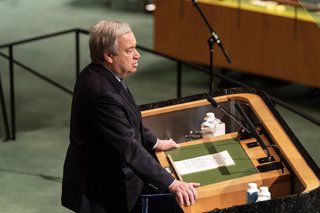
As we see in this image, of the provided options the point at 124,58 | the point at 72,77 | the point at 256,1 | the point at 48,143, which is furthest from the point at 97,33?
the point at 72,77

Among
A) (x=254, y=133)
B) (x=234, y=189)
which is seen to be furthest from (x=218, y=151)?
(x=234, y=189)

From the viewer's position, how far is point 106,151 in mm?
4328

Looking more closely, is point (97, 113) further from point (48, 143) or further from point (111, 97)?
point (48, 143)

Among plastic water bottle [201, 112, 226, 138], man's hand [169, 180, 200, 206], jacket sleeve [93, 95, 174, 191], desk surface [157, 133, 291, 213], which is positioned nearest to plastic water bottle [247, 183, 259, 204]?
desk surface [157, 133, 291, 213]

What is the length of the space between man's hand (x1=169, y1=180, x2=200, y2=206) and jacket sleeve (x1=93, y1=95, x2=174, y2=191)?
0.11ft

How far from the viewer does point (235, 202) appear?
441cm

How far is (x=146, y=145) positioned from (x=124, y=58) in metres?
0.73

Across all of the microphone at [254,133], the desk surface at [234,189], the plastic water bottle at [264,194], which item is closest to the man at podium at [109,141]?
the desk surface at [234,189]

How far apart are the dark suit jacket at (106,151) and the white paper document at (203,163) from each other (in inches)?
9.4

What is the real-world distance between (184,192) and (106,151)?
1.44 ft

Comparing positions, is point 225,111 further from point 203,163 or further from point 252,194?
point 252,194

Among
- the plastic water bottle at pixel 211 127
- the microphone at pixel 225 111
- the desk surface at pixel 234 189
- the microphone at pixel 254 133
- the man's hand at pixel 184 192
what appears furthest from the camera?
the plastic water bottle at pixel 211 127

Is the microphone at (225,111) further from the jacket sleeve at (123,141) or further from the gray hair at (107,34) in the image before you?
the gray hair at (107,34)

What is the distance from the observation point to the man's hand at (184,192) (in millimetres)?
4215
